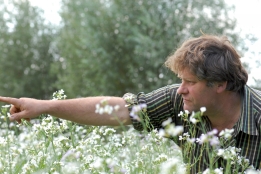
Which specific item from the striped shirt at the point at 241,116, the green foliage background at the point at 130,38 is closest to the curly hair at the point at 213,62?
the striped shirt at the point at 241,116

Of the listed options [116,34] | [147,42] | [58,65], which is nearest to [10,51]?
[58,65]

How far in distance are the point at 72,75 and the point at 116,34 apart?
3237mm

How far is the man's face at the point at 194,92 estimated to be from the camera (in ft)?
12.5

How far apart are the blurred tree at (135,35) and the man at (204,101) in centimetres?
1114

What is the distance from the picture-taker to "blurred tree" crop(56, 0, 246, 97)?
16156 millimetres

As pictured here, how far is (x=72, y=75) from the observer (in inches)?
800

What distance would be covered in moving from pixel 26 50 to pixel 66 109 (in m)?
23.7

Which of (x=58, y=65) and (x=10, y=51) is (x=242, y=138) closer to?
(x=58, y=65)

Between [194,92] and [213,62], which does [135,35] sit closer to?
[213,62]

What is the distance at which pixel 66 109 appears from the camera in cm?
395

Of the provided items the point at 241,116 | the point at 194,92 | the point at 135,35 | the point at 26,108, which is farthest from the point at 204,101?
the point at 135,35

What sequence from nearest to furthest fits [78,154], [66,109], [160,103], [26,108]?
[78,154]
[26,108]
[66,109]
[160,103]

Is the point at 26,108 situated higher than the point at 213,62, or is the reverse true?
the point at 213,62

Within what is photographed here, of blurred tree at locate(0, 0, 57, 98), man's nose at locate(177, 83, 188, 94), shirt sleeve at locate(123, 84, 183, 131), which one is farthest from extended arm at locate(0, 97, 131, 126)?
blurred tree at locate(0, 0, 57, 98)
